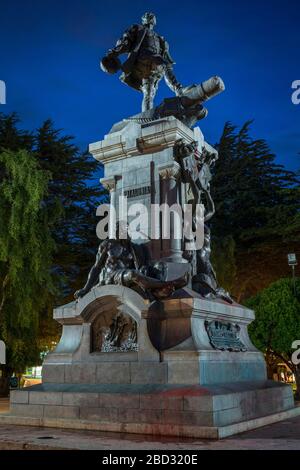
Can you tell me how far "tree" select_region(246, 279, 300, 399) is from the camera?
2161 cm

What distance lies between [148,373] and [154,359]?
239mm

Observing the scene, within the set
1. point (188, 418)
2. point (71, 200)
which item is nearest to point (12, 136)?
point (71, 200)

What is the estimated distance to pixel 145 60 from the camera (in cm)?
1218

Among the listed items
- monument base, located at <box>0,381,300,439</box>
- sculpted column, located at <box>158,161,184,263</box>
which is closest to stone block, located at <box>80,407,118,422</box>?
monument base, located at <box>0,381,300,439</box>

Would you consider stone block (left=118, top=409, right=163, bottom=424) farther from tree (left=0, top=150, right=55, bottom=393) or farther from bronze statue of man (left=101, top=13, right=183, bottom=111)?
tree (left=0, top=150, right=55, bottom=393)

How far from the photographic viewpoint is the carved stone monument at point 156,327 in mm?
8000

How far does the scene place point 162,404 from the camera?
779cm

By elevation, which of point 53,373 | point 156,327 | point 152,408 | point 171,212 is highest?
point 171,212

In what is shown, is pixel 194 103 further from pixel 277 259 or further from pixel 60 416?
pixel 277 259

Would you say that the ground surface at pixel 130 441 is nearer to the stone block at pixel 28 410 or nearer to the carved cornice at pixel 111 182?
the stone block at pixel 28 410

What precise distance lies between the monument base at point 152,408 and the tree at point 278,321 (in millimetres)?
12236

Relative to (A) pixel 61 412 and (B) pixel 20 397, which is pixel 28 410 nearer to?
(B) pixel 20 397

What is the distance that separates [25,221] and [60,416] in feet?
35.4
